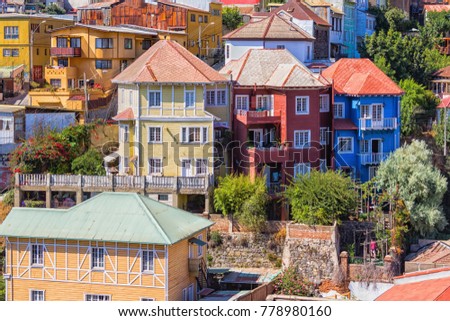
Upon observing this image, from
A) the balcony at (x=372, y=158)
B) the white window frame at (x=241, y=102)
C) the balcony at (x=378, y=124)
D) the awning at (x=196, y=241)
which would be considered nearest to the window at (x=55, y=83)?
the white window frame at (x=241, y=102)

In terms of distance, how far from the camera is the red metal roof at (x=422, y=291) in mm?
45156

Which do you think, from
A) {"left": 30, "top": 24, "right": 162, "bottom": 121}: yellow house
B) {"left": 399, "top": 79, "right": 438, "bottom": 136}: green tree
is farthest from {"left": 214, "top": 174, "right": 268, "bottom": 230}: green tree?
{"left": 30, "top": 24, "right": 162, "bottom": 121}: yellow house

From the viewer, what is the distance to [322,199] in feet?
197

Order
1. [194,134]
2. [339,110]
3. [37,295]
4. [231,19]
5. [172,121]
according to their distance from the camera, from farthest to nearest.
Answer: [231,19]
[339,110]
[194,134]
[172,121]
[37,295]

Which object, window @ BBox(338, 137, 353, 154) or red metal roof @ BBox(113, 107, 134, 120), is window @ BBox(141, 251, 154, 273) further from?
window @ BBox(338, 137, 353, 154)

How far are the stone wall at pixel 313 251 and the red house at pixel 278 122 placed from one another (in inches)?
154

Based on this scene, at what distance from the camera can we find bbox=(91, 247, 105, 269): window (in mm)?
52500

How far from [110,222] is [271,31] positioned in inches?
909

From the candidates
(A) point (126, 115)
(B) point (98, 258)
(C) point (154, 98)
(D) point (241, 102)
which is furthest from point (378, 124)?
(B) point (98, 258)

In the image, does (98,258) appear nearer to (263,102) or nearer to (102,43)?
(263,102)

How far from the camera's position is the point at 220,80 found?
6391 centimetres

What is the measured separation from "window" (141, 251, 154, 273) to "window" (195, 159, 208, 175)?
11857 mm
